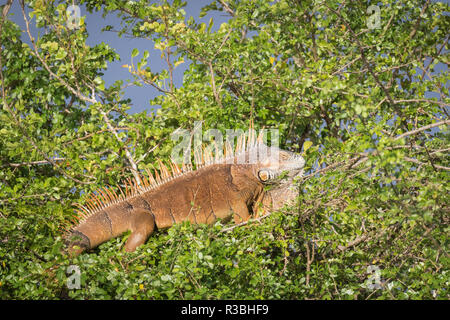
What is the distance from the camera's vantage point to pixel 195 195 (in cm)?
544

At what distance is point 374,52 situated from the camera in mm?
6285

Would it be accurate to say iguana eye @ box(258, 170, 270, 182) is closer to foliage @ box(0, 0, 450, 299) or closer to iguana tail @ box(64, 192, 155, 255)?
foliage @ box(0, 0, 450, 299)

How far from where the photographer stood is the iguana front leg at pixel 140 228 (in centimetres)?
525

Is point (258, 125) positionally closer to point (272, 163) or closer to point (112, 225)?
point (272, 163)

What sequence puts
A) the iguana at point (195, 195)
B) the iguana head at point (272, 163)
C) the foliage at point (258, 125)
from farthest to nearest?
1. the iguana head at point (272, 163)
2. the iguana at point (195, 195)
3. the foliage at point (258, 125)

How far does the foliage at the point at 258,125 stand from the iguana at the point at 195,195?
0.58 feet

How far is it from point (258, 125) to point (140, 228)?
173 centimetres

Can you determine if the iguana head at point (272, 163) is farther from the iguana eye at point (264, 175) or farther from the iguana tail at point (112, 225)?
the iguana tail at point (112, 225)

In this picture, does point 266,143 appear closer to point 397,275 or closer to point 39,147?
point 397,275

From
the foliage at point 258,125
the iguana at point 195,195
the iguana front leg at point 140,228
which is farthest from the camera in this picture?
the iguana at point 195,195

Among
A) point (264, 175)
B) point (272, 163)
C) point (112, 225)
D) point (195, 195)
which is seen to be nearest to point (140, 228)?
point (112, 225)

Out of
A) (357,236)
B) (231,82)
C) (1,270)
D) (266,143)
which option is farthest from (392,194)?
(1,270)

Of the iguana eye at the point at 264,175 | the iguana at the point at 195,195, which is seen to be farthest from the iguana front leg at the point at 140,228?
the iguana eye at the point at 264,175

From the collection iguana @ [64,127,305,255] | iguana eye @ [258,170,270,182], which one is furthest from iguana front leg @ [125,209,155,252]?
iguana eye @ [258,170,270,182]
